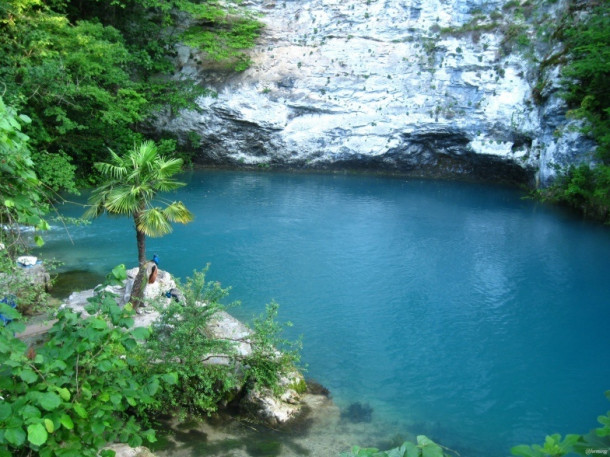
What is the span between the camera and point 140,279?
1050 cm

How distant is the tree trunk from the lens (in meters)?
10.4

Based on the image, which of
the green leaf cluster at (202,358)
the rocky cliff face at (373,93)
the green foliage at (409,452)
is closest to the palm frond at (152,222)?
the green leaf cluster at (202,358)

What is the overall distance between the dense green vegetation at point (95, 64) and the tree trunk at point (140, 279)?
6428mm

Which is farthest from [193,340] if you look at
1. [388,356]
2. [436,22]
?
[436,22]

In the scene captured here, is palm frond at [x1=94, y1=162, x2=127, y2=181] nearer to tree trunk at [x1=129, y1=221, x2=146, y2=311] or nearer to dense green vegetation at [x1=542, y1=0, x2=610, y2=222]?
tree trunk at [x1=129, y1=221, x2=146, y2=311]

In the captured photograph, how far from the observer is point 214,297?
8.80 meters

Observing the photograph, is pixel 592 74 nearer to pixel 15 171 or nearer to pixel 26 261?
pixel 26 261

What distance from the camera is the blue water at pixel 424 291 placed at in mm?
9430

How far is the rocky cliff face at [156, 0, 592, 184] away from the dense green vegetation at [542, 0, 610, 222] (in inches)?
146

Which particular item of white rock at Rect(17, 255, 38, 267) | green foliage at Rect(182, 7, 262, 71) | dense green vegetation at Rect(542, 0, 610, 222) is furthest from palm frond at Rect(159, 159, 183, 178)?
green foliage at Rect(182, 7, 262, 71)

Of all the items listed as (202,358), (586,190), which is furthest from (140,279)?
(586,190)

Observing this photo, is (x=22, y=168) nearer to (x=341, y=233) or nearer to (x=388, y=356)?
(x=388, y=356)

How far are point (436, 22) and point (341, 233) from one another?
54.6ft

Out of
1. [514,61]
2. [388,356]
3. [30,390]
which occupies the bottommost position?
[388,356]
